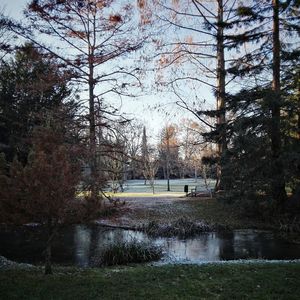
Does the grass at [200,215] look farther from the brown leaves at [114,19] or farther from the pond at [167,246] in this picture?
the brown leaves at [114,19]

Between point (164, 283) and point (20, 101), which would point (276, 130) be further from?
point (20, 101)

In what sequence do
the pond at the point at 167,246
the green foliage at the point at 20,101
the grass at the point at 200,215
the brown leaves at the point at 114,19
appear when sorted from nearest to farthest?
the pond at the point at 167,246 < the grass at the point at 200,215 < the brown leaves at the point at 114,19 < the green foliage at the point at 20,101

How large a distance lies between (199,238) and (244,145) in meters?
4.58

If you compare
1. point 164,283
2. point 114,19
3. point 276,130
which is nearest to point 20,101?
point 114,19

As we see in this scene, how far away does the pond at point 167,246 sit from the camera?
11.7 meters

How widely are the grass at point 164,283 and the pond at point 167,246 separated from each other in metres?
2.66

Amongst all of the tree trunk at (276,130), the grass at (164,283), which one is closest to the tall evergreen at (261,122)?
the tree trunk at (276,130)

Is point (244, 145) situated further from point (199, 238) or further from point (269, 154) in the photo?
point (199, 238)

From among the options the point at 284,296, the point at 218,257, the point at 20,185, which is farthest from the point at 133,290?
the point at 218,257

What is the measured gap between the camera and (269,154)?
678 inches

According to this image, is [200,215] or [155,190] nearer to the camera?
[200,215]

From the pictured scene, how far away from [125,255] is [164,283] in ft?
13.5

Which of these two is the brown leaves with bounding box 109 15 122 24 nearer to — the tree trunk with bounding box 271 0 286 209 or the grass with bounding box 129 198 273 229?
the tree trunk with bounding box 271 0 286 209

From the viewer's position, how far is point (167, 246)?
13.4 metres
